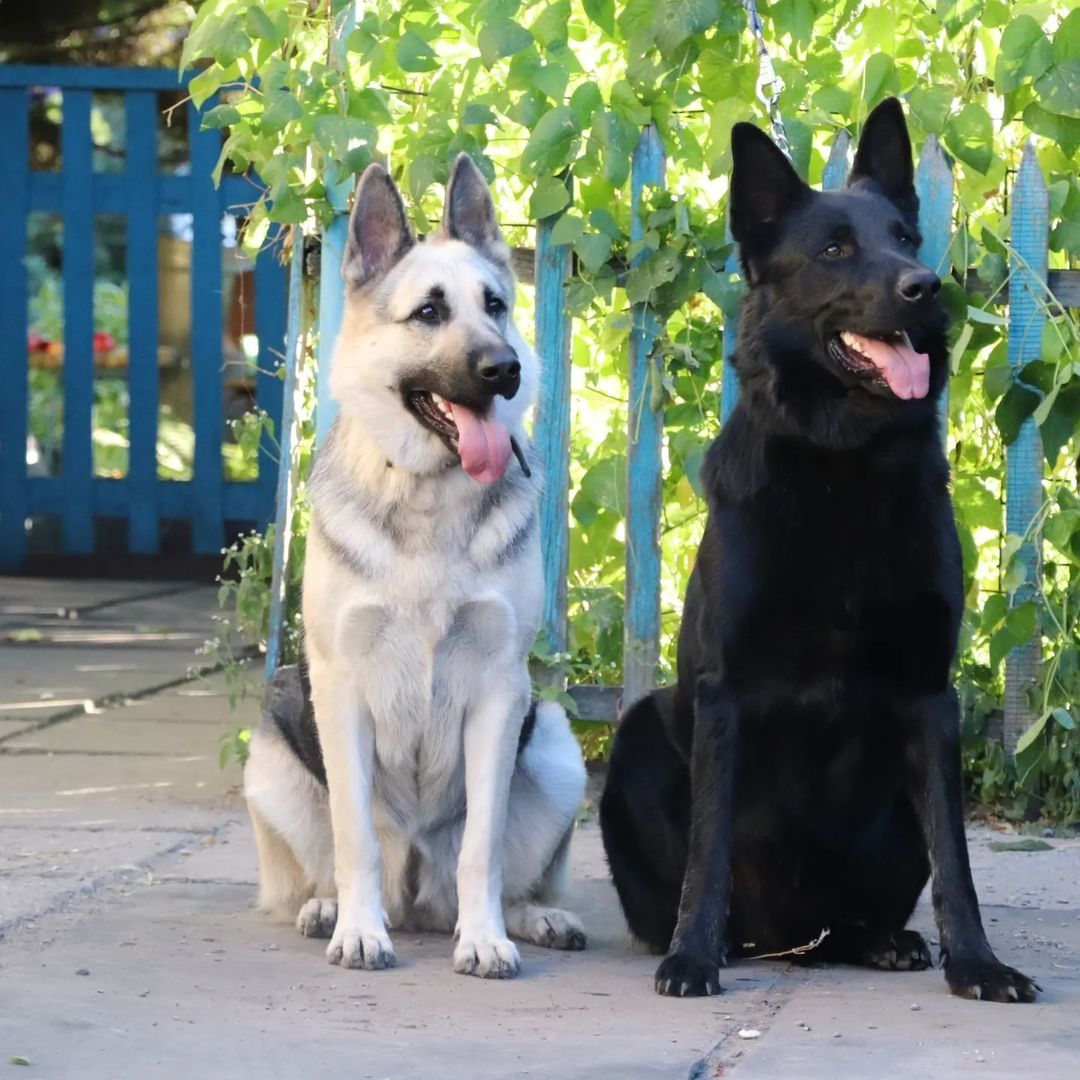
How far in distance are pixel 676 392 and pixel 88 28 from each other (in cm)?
800

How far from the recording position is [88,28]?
11703 millimetres

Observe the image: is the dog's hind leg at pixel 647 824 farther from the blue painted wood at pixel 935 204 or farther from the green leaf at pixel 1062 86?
the green leaf at pixel 1062 86

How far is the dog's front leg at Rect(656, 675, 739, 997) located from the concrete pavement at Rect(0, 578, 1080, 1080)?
9 centimetres

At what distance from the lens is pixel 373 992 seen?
3344 millimetres

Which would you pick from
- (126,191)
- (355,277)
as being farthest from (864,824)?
(126,191)

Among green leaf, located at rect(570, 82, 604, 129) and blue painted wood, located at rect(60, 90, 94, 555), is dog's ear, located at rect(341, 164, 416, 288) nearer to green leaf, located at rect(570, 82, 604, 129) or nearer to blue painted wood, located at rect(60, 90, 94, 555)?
green leaf, located at rect(570, 82, 604, 129)

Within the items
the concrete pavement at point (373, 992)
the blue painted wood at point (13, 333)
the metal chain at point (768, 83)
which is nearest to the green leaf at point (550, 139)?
the metal chain at point (768, 83)

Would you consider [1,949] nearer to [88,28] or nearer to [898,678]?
[898,678]

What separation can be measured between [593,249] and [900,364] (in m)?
1.64

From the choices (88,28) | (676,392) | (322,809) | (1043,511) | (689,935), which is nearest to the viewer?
(689,935)

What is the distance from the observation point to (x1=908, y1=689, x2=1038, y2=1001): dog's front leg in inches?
128

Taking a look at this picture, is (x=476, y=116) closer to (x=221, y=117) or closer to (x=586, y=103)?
(x=586, y=103)

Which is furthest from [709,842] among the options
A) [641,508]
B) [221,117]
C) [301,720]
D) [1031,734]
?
[221,117]

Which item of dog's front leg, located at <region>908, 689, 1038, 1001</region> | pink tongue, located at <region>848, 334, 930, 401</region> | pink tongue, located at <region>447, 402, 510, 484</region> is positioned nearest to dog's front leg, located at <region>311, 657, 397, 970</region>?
pink tongue, located at <region>447, 402, 510, 484</region>
